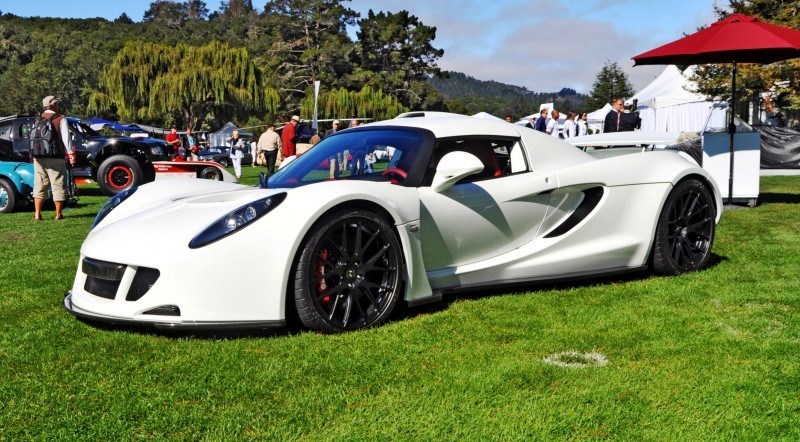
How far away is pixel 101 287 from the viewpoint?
4.07m

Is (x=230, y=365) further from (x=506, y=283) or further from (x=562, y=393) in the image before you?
(x=506, y=283)

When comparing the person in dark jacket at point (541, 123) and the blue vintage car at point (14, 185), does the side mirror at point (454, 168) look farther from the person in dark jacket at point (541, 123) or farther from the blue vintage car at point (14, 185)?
the person in dark jacket at point (541, 123)

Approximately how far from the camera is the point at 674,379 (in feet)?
10.9

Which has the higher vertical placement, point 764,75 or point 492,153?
point 764,75

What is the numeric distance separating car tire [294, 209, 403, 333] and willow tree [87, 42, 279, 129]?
49.2 meters

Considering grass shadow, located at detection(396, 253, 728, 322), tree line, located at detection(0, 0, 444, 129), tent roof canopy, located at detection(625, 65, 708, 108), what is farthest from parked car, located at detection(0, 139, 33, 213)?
tree line, located at detection(0, 0, 444, 129)

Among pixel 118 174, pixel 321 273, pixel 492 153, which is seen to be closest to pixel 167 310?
pixel 321 273

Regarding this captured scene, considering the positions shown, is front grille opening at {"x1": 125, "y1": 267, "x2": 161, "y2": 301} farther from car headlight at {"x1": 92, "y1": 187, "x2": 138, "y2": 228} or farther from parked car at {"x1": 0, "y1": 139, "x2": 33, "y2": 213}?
parked car at {"x1": 0, "y1": 139, "x2": 33, "y2": 213}

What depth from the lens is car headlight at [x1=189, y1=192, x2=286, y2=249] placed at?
3.85 metres

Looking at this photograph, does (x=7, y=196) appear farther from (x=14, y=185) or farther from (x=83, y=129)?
(x=83, y=129)

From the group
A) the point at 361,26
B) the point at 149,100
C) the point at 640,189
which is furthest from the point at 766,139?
the point at 361,26

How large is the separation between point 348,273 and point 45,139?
25.2ft

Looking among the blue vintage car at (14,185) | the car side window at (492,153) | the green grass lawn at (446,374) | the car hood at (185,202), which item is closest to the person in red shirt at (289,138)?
the blue vintage car at (14,185)

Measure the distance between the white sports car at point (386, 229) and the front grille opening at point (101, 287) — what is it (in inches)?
0.4
